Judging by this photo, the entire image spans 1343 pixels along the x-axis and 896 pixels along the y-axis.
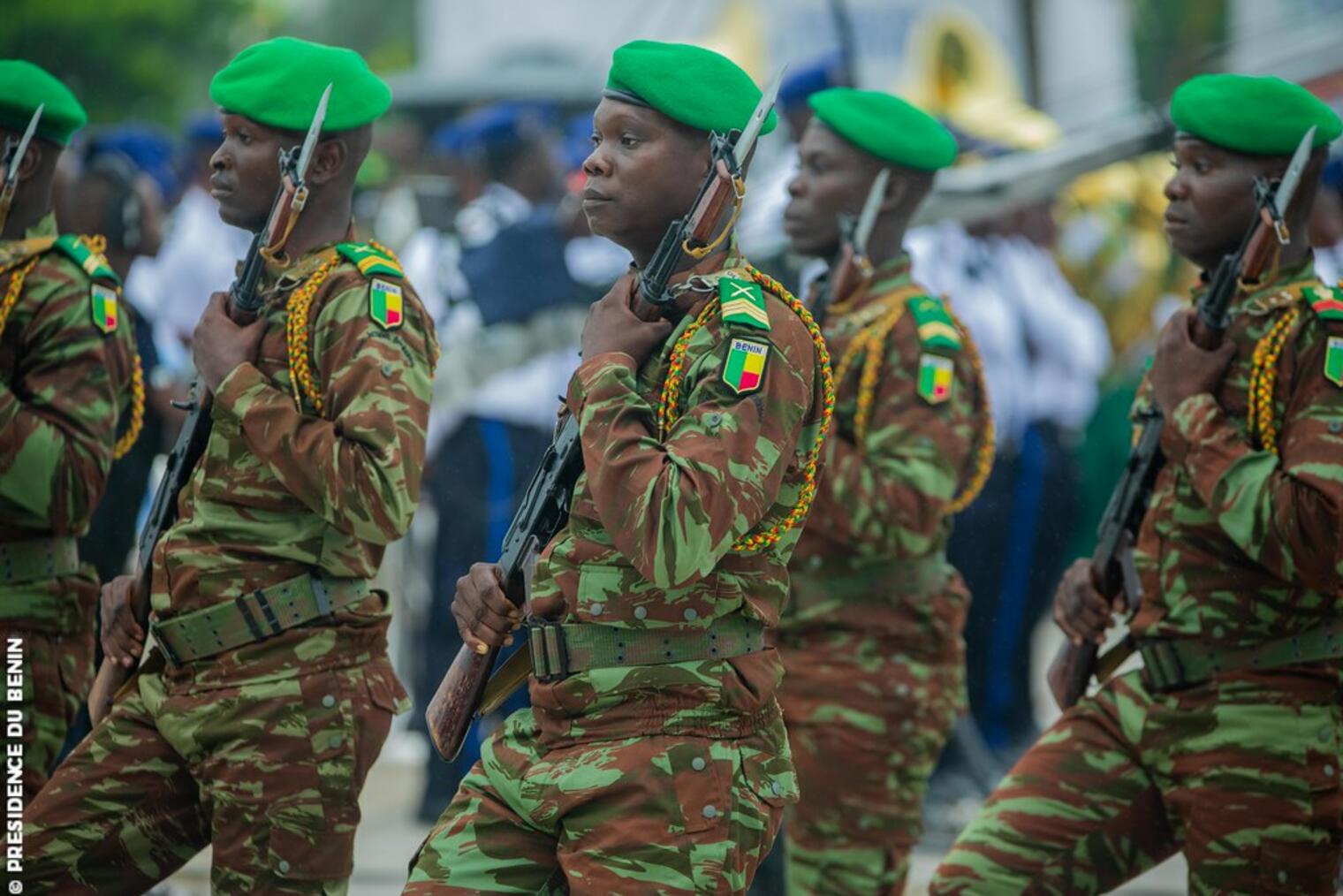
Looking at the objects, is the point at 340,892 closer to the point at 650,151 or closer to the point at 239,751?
the point at 239,751

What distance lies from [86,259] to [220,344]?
3.44 ft

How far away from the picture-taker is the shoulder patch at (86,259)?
5609 mm

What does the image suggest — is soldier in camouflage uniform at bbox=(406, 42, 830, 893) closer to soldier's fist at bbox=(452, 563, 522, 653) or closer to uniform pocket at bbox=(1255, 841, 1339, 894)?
soldier's fist at bbox=(452, 563, 522, 653)

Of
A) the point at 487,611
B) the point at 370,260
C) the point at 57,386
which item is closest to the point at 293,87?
the point at 370,260

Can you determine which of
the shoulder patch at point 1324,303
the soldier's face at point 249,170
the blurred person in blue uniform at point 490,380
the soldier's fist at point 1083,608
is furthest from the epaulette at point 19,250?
the blurred person in blue uniform at point 490,380

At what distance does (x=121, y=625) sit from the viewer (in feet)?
16.6

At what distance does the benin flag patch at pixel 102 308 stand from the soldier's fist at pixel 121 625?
0.79 meters

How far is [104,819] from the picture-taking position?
15.6ft

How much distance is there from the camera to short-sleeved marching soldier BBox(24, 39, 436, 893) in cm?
471

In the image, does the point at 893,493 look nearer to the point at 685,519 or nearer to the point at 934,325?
the point at 934,325

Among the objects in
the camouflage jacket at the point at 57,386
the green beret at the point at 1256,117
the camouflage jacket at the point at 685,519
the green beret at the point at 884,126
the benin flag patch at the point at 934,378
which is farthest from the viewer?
the green beret at the point at 884,126

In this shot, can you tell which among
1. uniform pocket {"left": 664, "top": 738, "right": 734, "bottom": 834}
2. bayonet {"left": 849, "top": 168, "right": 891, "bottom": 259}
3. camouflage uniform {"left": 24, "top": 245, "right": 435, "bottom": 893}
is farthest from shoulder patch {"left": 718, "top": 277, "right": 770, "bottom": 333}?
bayonet {"left": 849, "top": 168, "right": 891, "bottom": 259}

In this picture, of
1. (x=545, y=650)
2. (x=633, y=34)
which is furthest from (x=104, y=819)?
(x=633, y=34)

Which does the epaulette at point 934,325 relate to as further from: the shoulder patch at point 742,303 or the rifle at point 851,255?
the shoulder patch at point 742,303
